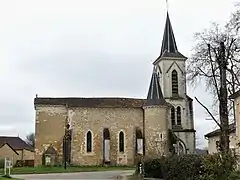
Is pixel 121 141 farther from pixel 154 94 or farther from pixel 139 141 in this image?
pixel 154 94

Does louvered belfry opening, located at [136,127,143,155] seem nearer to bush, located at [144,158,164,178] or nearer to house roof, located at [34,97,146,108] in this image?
house roof, located at [34,97,146,108]

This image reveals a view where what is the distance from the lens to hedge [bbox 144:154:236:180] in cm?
1653

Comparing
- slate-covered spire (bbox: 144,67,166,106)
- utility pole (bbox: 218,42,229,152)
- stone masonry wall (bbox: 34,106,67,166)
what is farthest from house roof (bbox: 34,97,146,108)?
utility pole (bbox: 218,42,229,152)

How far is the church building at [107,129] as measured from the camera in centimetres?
5662

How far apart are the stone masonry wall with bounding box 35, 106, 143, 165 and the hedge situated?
25.0 meters

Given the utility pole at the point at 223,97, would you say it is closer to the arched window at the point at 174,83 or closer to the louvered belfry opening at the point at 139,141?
the louvered belfry opening at the point at 139,141

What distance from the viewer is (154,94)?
2267 inches

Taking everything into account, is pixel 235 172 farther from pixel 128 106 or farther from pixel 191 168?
pixel 128 106

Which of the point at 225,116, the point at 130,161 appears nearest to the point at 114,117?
the point at 130,161

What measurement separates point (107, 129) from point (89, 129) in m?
2.47

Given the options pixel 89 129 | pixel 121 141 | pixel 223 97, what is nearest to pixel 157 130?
pixel 121 141

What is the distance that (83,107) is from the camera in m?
58.1

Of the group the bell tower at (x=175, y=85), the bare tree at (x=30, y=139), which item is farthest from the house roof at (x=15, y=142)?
the bell tower at (x=175, y=85)

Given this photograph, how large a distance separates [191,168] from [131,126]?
36513 millimetres
